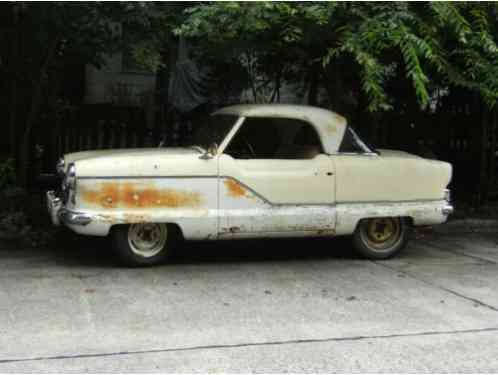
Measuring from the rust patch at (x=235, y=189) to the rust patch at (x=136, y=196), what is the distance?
0.32 m

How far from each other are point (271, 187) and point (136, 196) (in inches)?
54.7

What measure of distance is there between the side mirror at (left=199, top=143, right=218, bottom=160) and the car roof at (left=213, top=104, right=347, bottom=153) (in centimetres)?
51

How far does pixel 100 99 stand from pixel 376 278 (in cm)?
1099

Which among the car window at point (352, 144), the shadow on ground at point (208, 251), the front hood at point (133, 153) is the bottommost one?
the shadow on ground at point (208, 251)

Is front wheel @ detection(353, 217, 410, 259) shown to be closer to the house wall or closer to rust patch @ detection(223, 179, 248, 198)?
rust patch @ detection(223, 179, 248, 198)

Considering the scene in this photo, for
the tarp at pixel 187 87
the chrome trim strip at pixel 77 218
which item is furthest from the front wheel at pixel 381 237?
the tarp at pixel 187 87

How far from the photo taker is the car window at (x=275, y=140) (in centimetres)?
765

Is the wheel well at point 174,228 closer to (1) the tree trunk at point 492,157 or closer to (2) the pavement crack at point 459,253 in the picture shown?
(2) the pavement crack at point 459,253

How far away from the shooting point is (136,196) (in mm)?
6863

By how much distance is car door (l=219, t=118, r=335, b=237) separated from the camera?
7.16m

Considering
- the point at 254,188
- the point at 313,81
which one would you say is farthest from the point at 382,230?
the point at 313,81

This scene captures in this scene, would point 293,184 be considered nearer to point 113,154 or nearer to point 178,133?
point 113,154

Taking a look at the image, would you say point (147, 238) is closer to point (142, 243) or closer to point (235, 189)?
point (142, 243)

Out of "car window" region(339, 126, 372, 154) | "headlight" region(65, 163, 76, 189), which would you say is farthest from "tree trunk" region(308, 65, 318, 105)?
"headlight" region(65, 163, 76, 189)
